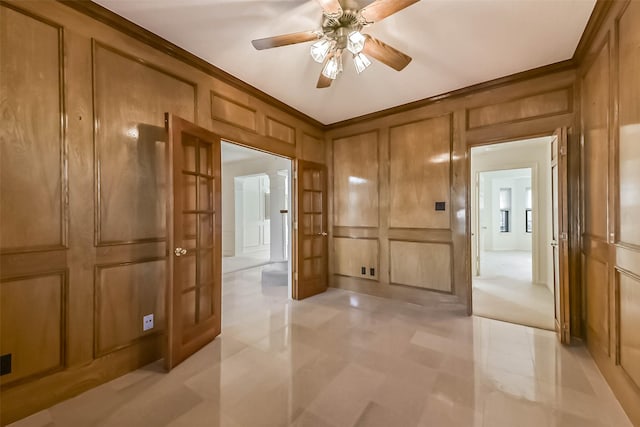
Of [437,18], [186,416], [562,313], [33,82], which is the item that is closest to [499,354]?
[562,313]

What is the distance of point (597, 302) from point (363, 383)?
2.08 meters

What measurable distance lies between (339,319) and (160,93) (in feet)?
9.74

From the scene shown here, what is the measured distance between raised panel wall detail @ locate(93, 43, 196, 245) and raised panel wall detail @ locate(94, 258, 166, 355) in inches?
9.7

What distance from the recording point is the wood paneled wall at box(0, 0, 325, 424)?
1.55 metres

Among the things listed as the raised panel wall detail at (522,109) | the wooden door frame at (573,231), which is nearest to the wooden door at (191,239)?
the raised panel wall detail at (522,109)

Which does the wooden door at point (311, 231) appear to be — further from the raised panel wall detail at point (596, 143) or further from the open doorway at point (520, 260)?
the raised panel wall detail at point (596, 143)

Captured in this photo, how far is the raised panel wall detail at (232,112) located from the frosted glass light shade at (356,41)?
1.58 meters

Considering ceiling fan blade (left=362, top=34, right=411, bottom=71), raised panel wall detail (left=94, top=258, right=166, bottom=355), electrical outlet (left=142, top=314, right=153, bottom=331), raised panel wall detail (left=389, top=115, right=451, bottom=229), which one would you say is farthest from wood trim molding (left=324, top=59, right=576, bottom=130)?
electrical outlet (left=142, top=314, right=153, bottom=331)

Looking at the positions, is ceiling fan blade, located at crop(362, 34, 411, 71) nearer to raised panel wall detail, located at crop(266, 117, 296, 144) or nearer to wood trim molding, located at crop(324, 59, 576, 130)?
wood trim molding, located at crop(324, 59, 576, 130)

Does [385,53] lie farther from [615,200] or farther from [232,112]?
[615,200]

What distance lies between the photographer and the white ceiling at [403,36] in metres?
1.86

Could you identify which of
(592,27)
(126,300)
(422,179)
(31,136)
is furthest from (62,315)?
(592,27)

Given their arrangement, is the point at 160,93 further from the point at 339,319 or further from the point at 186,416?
the point at 339,319

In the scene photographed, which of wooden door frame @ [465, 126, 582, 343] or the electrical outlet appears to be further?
wooden door frame @ [465, 126, 582, 343]
